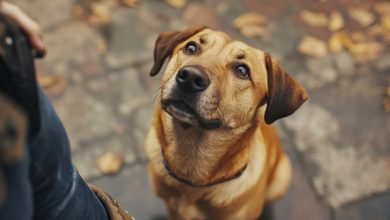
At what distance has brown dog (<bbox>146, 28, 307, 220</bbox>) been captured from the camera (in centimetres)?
230

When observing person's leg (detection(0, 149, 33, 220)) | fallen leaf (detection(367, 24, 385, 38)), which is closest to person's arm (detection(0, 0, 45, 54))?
person's leg (detection(0, 149, 33, 220))

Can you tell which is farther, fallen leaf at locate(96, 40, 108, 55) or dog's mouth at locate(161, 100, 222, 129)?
fallen leaf at locate(96, 40, 108, 55)

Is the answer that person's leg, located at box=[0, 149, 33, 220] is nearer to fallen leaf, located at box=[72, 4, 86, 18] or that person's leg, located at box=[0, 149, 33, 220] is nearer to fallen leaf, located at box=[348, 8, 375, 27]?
fallen leaf, located at box=[72, 4, 86, 18]

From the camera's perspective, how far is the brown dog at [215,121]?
2.30 metres

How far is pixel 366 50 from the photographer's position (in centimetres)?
408

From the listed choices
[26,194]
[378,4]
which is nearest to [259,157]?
[26,194]

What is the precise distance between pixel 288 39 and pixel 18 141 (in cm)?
350

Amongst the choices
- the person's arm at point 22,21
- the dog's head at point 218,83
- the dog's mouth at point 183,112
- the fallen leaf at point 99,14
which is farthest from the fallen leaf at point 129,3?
the person's arm at point 22,21

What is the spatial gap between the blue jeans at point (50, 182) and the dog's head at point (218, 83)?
68 cm

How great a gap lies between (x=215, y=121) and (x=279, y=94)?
1.27 feet

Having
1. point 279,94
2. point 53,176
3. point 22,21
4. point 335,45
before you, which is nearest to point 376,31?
point 335,45

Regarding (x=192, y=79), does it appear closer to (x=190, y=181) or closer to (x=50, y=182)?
(x=190, y=181)

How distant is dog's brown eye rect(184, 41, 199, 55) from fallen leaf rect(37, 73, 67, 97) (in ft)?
5.37

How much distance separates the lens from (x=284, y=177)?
3.18m
